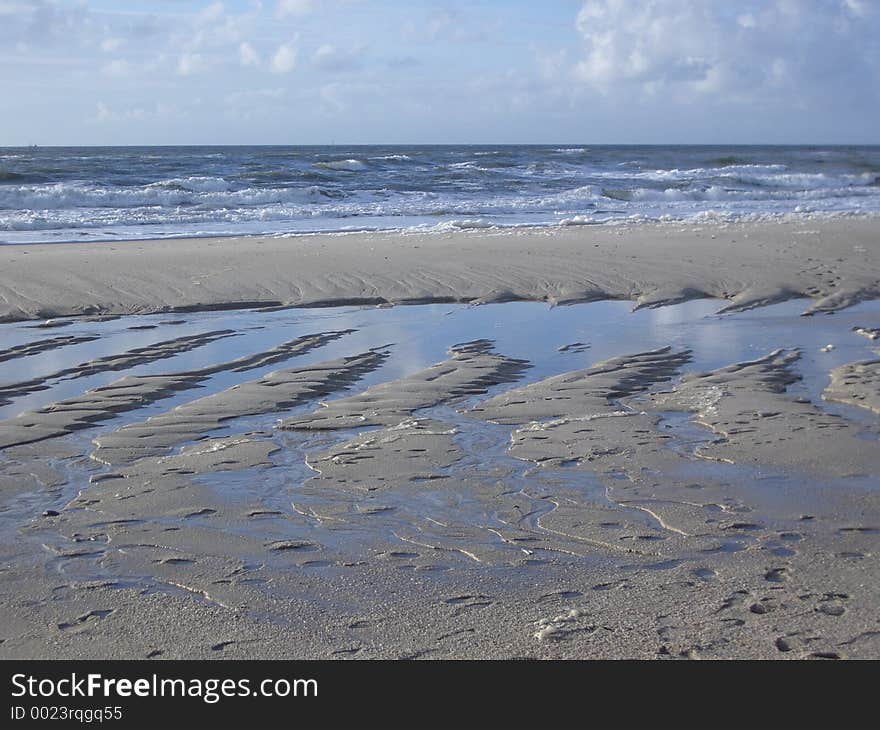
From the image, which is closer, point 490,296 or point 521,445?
point 521,445

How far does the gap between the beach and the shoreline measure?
0.11 meters

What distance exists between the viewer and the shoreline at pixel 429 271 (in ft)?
26.9

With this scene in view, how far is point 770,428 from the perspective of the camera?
4508 millimetres

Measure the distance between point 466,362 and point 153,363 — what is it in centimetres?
188

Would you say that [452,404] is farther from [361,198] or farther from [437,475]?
[361,198]

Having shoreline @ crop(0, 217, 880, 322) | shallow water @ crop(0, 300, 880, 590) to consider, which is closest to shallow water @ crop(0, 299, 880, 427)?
shallow water @ crop(0, 300, 880, 590)

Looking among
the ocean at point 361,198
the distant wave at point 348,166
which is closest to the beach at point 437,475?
the ocean at point 361,198

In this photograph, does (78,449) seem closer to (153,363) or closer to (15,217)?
(153,363)

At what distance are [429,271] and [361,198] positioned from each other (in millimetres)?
13256

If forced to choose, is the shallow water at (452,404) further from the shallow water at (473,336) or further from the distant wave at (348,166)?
the distant wave at (348,166)

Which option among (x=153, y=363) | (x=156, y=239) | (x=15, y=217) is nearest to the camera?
(x=153, y=363)

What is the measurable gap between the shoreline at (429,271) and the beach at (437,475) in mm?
111
